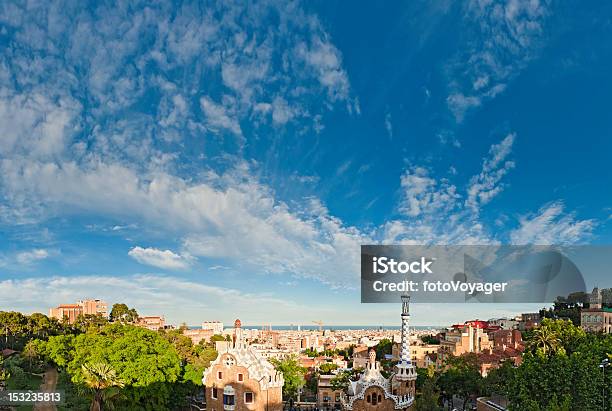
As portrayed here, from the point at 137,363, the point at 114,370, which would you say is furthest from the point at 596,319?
the point at 114,370

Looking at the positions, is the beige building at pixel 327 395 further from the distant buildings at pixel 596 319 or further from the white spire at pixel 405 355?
the distant buildings at pixel 596 319

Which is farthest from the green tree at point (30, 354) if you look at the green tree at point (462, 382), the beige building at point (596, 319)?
the beige building at point (596, 319)

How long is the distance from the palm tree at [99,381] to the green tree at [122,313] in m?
53.4

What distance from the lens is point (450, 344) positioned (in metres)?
96.3

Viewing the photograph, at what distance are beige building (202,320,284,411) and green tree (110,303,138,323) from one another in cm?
5191

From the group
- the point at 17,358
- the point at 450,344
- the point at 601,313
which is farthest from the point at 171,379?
the point at 450,344

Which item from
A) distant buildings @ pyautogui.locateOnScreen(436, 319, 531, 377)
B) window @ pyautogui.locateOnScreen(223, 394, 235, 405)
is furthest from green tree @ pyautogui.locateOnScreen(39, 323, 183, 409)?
distant buildings @ pyautogui.locateOnScreen(436, 319, 531, 377)

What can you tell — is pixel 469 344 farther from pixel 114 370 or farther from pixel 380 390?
pixel 114 370

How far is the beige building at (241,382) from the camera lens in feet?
138

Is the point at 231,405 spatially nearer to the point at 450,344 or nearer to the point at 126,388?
the point at 126,388

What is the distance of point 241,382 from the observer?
4219cm

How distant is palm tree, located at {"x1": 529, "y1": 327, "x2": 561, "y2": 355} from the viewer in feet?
138

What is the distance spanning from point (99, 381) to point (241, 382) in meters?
10.5

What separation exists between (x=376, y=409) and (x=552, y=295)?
22.8 metres
